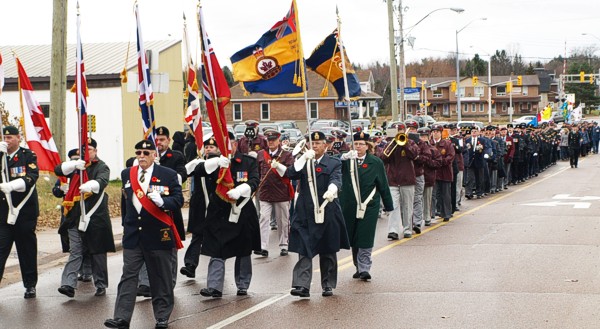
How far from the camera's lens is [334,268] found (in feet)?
35.0

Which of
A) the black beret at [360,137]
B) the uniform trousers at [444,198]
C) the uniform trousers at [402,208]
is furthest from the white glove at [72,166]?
the uniform trousers at [444,198]

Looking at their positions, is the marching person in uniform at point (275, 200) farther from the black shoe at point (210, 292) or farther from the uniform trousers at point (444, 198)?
the uniform trousers at point (444, 198)

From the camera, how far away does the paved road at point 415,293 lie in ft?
30.1

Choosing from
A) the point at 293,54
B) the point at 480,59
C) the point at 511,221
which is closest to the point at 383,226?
the point at 511,221

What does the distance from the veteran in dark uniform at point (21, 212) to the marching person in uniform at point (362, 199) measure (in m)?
3.88

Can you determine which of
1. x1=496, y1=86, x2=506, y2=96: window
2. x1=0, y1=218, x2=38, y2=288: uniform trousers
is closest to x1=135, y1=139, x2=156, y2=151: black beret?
x1=0, y1=218, x2=38, y2=288: uniform trousers

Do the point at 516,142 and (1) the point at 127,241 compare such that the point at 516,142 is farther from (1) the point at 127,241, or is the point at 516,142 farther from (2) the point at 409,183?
(1) the point at 127,241

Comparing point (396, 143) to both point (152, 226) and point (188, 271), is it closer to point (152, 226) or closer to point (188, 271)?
point (188, 271)

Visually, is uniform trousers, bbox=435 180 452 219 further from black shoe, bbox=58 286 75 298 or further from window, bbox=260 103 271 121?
window, bbox=260 103 271 121

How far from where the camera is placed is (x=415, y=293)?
10602 millimetres

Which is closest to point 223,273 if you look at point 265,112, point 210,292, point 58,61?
point 210,292

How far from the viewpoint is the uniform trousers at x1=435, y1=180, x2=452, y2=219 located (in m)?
18.9

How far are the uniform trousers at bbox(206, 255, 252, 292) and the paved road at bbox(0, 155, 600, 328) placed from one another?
0.17 meters

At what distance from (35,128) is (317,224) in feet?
14.7
